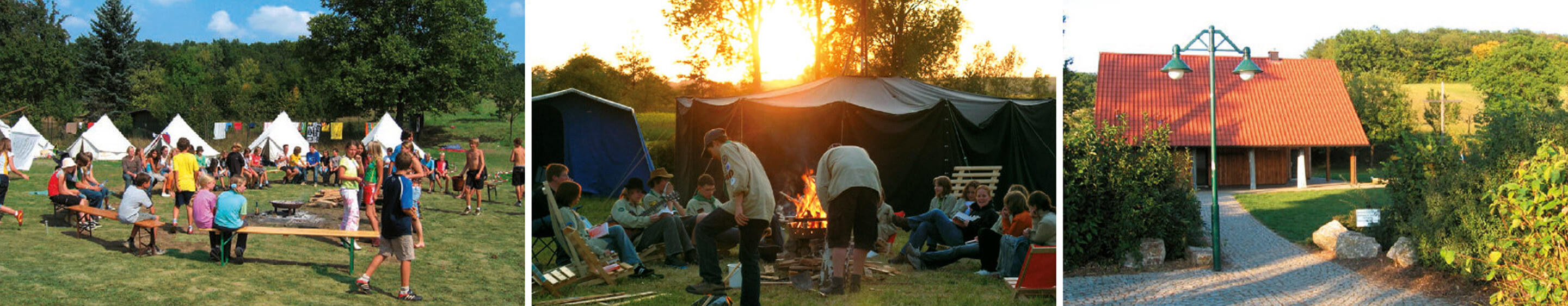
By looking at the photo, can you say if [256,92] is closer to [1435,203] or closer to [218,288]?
[218,288]

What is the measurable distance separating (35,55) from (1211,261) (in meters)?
29.2

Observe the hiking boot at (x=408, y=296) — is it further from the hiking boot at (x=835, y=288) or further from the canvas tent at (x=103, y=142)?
the canvas tent at (x=103, y=142)

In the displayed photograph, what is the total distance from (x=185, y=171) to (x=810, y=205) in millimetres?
10007

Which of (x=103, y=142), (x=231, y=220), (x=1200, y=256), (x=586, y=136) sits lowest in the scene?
(x=1200, y=256)

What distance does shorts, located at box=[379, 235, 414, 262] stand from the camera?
632cm

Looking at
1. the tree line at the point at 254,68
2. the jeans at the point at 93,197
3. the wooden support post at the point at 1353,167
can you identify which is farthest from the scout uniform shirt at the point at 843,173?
the wooden support post at the point at 1353,167

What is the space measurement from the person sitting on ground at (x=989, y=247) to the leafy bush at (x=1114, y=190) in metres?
3.84

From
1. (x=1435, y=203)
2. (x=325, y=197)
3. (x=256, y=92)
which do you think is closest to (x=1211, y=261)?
(x=1435, y=203)

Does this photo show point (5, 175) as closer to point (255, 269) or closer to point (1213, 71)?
point (255, 269)

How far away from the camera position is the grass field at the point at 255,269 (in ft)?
23.3

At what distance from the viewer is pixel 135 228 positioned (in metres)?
9.09

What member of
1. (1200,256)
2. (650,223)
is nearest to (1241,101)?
(1200,256)

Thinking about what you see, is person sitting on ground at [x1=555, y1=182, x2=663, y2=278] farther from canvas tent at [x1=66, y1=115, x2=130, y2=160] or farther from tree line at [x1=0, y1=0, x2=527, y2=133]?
canvas tent at [x1=66, y1=115, x2=130, y2=160]

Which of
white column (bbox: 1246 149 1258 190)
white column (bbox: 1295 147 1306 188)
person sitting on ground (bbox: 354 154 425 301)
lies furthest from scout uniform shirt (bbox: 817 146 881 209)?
white column (bbox: 1295 147 1306 188)
